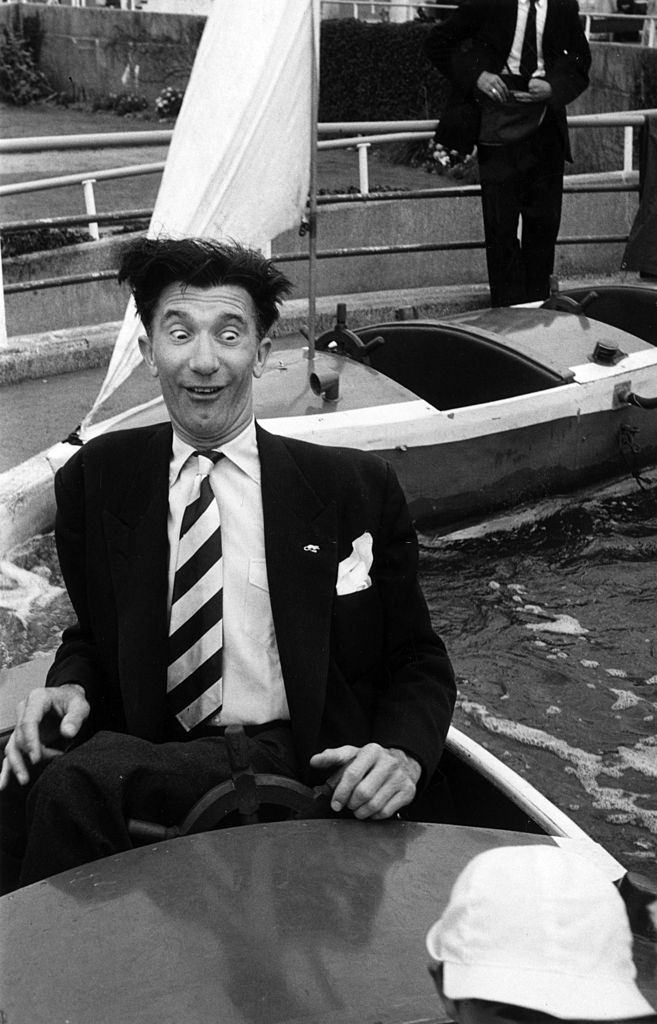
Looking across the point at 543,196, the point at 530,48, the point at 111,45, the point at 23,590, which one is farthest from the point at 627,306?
the point at 111,45

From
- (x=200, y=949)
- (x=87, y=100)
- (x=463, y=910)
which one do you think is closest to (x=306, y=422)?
(x=200, y=949)

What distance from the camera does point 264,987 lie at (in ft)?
4.50

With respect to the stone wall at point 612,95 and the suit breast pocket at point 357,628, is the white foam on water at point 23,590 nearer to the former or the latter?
the suit breast pocket at point 357,628

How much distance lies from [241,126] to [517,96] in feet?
7.65

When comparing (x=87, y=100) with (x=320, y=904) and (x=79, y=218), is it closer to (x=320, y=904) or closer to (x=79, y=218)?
(x=79, y=218)

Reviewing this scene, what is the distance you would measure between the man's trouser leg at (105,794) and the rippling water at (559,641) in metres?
2.04

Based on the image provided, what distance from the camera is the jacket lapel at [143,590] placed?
2234 mm

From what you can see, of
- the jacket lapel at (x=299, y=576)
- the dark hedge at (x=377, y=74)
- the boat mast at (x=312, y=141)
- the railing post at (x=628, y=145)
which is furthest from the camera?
the dark hedge at (x=377, y=74)

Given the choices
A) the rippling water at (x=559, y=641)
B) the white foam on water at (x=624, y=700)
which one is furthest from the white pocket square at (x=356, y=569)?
the white foam on water at (x=624, y=700)

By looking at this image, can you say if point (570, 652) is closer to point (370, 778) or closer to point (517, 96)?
point (370, 778)

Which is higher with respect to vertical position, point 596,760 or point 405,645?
point 405,645

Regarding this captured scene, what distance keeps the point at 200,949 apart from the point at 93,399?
5.61 meters

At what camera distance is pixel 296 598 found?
7.39ft

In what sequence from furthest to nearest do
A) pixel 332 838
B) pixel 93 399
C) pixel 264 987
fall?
pixel 93 399 < pixel 332 838 < pixel 264 987
